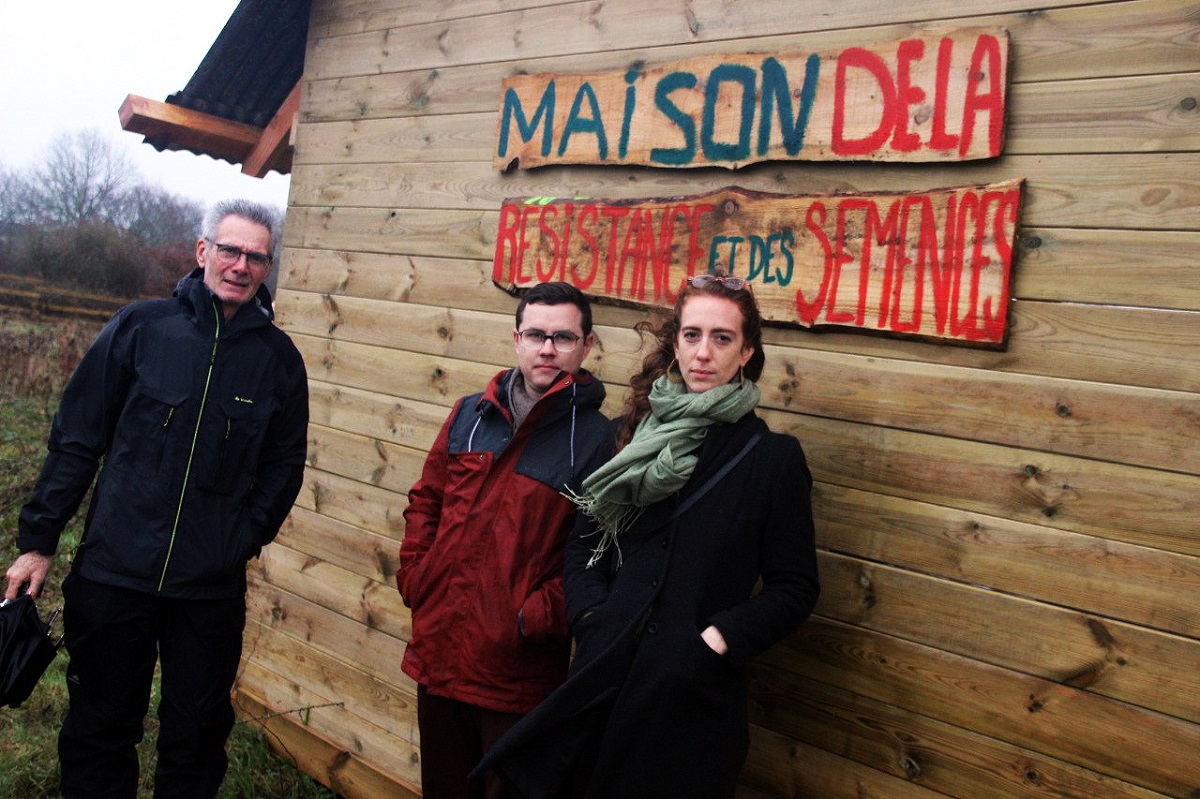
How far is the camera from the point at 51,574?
23.7ft

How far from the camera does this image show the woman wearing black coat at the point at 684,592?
2271 mm

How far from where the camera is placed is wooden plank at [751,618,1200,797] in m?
2.31

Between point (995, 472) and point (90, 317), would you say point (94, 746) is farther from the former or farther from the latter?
point (90, 317)

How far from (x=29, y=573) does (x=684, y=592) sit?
2.07 m

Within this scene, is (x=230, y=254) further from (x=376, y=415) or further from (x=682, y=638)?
(x=682, y=638)

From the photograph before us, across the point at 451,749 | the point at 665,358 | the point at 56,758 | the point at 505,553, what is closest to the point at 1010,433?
the point at 665,358

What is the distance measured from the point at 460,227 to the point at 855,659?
87.9 inches

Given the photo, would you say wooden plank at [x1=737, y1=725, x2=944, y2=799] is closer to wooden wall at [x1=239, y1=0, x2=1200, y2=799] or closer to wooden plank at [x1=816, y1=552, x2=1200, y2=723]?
wooden wall at [x1=239, y1=0, x2=1200, y2=799]

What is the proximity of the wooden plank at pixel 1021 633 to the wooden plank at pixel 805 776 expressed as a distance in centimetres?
40

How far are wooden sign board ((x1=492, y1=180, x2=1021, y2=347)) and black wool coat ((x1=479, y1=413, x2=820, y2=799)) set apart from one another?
583 mm

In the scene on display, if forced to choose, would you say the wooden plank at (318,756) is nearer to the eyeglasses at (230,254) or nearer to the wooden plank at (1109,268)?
the eyeglasses at (230,254)

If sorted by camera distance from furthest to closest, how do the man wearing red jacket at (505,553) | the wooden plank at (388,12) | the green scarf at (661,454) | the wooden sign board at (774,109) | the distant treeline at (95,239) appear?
the distant treeline at (95,239) → the wooden plank at (388,12) → the man wearing red jacket at (505,553) → the wooden sign board at (774,109) → the green scarf at (661,454)

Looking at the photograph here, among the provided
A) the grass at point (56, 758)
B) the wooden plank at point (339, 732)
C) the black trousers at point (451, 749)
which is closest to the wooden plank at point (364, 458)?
the wooden plank at point (339, 732)

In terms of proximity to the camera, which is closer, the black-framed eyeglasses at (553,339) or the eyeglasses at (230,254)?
the black-framed eyeglasses at (553,339)
